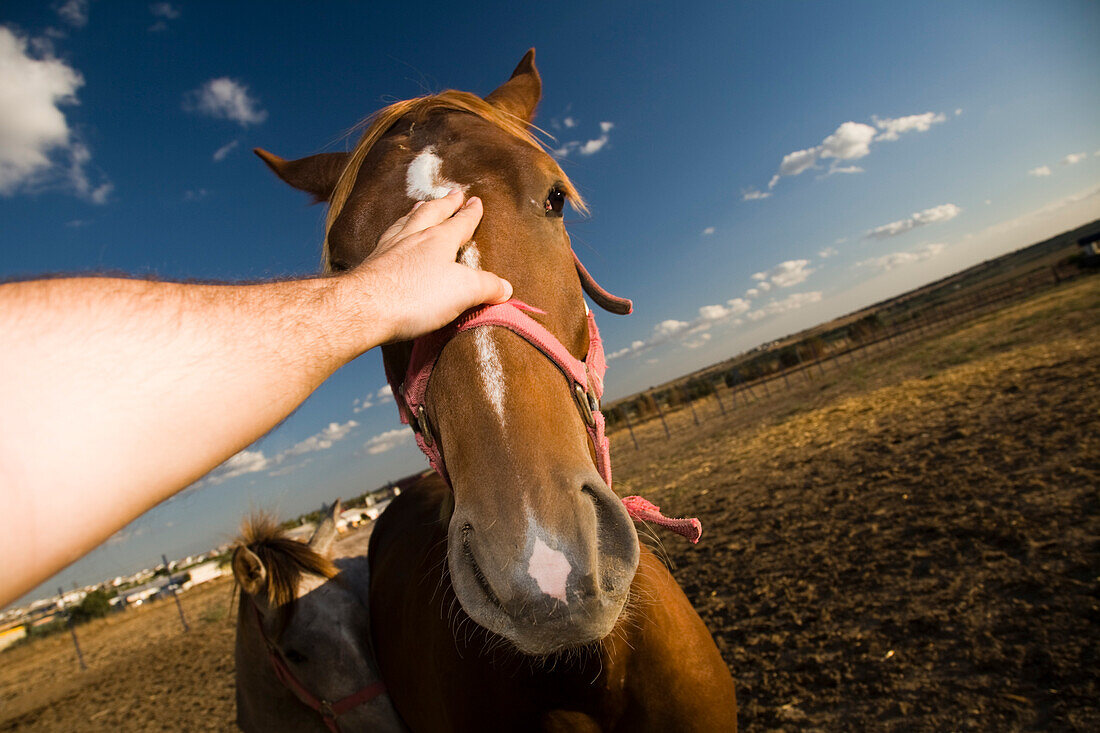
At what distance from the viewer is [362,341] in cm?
89

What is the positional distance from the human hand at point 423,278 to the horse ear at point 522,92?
123 cm

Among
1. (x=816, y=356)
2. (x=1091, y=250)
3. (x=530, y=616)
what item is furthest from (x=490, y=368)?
(x=1091, y=250)

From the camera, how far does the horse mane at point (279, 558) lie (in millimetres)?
2975

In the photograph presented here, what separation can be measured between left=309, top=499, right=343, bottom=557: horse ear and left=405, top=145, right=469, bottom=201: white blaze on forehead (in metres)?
3.01

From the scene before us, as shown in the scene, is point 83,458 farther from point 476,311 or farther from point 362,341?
point 476,311

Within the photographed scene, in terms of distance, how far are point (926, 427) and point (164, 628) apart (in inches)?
876

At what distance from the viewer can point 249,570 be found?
2.94 metres

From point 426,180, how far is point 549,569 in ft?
3.80

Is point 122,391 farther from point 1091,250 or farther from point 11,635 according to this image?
point 1091,250

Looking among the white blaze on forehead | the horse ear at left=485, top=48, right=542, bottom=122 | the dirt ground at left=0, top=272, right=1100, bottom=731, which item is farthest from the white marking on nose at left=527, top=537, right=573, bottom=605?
the dirt ground at left=0, top=272, right=1100, bottom=731

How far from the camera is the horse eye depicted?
5.19ft

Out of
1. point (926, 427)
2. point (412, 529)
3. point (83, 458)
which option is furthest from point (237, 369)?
point (926, 427)

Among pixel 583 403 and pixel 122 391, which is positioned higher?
pixel 122 391

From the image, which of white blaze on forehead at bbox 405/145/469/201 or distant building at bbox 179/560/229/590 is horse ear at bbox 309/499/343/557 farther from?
distant building at bbox 179/560/229/590
